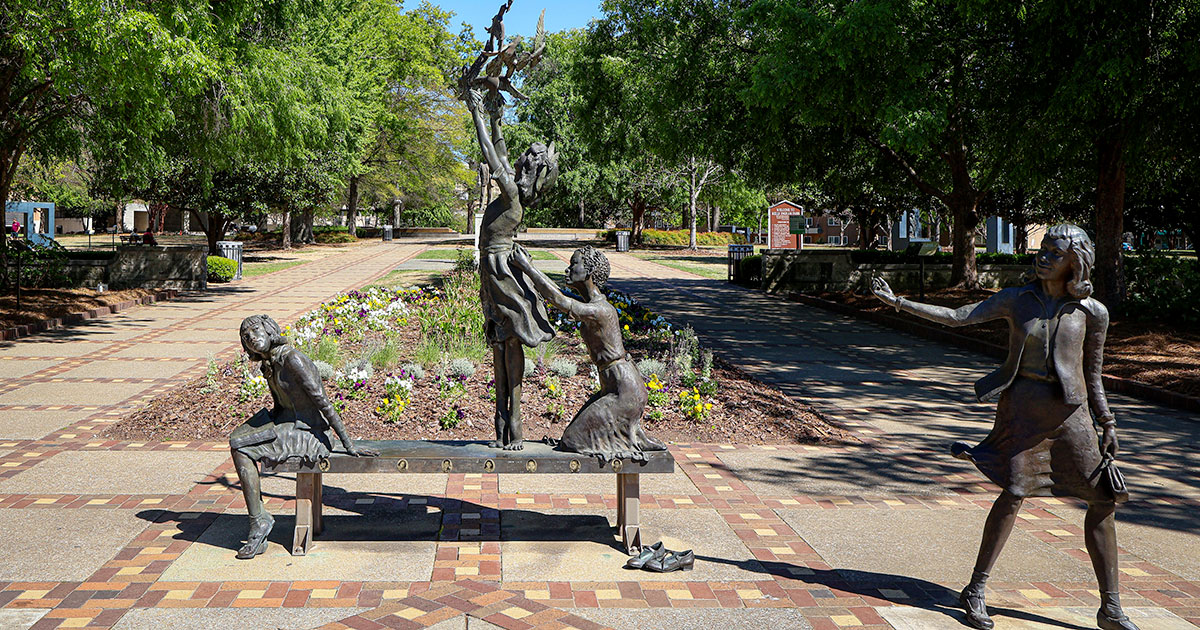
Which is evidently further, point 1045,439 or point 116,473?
point 116,473

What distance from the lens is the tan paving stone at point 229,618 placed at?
4227 mm

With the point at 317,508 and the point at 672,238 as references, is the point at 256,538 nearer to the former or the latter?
the point at 317,508

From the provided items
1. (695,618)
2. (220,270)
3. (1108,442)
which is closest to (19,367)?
(695,618)

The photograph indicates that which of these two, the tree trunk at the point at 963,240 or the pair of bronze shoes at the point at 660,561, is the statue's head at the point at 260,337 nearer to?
the pair of bronze shoes at the point at 660,561

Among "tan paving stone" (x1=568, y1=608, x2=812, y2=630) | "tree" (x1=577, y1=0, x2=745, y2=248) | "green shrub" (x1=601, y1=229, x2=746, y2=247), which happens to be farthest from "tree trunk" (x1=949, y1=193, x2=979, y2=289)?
"green shrub" (x1=601, y1=229, x2=746, y2=247)

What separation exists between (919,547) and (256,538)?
4023mm

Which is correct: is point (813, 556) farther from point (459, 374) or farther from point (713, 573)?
point (459, 374)

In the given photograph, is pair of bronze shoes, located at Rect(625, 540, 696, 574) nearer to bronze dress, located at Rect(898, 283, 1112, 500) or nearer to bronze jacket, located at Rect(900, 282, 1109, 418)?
bronze dress, located at Rect(898, 283, 1112, 500)

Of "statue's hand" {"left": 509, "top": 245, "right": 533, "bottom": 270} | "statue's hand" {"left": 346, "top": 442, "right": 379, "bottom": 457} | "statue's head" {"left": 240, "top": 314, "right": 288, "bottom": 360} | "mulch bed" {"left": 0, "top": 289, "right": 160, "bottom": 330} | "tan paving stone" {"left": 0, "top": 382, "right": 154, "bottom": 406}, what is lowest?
"tan paving stone" {"left": 0, "top": 382, "right": 154, "bottom": 406}

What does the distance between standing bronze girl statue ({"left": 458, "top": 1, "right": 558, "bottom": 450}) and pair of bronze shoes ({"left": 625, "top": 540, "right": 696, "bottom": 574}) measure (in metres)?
1.07

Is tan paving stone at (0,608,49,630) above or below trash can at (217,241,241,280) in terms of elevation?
below

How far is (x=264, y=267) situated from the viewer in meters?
32.7

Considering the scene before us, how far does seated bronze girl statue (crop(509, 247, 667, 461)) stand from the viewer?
5324mm

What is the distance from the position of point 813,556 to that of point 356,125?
114ft
